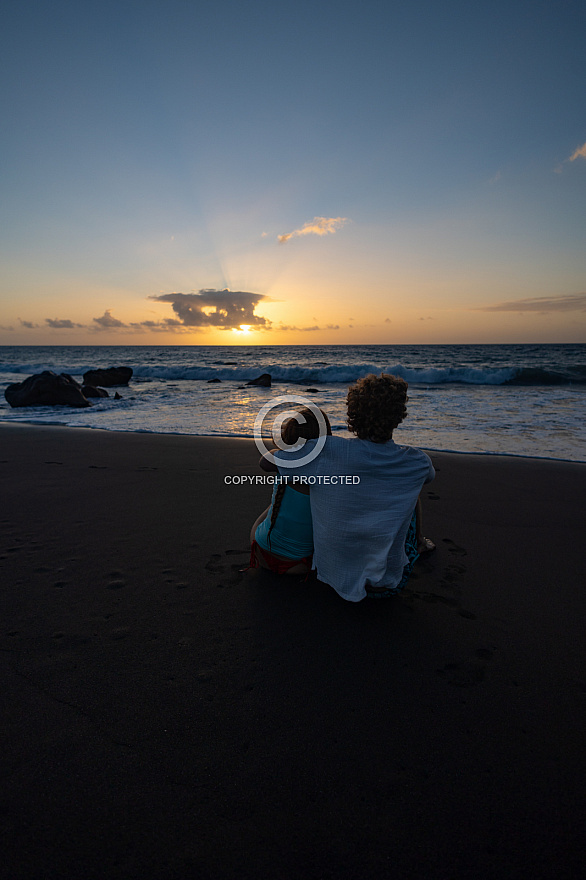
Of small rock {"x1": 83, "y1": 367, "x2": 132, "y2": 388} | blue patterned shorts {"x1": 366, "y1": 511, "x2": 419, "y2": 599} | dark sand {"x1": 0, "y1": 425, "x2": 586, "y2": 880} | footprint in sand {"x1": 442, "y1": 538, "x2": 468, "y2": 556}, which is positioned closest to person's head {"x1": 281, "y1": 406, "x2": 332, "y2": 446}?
blue patterned shorts {"x1": 366, "y1": 511, "x2": 419, "y2": 599}

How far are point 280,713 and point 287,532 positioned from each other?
1032 mm

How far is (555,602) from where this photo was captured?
2.61 metres

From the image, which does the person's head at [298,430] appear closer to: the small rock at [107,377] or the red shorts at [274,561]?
the red shorts at [274,561]

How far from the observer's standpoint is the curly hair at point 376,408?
2180 millimetres

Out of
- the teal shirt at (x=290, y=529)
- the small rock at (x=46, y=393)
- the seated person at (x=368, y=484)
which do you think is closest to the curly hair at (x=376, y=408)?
the seated person at (x=368, y=484)

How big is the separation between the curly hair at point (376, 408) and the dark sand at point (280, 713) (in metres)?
1.11

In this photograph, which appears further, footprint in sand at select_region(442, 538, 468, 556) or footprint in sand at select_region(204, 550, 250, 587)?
footprint in sand at select_region(442, 538, 468, 556)

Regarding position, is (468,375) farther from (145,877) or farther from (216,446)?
(145,877)

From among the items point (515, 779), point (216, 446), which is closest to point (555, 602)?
point (515, 779)

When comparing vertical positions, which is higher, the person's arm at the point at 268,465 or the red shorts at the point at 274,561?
the person's arm at the point at 268,465

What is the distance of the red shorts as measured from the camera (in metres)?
2.74

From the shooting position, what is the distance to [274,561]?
279 cm

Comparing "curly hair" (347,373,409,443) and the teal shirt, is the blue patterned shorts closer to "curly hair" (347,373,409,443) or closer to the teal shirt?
the teal shirt

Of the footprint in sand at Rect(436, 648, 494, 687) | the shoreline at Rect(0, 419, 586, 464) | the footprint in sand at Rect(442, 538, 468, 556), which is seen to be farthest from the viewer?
the shoreline at Rect(0, 419, 586, 464)
